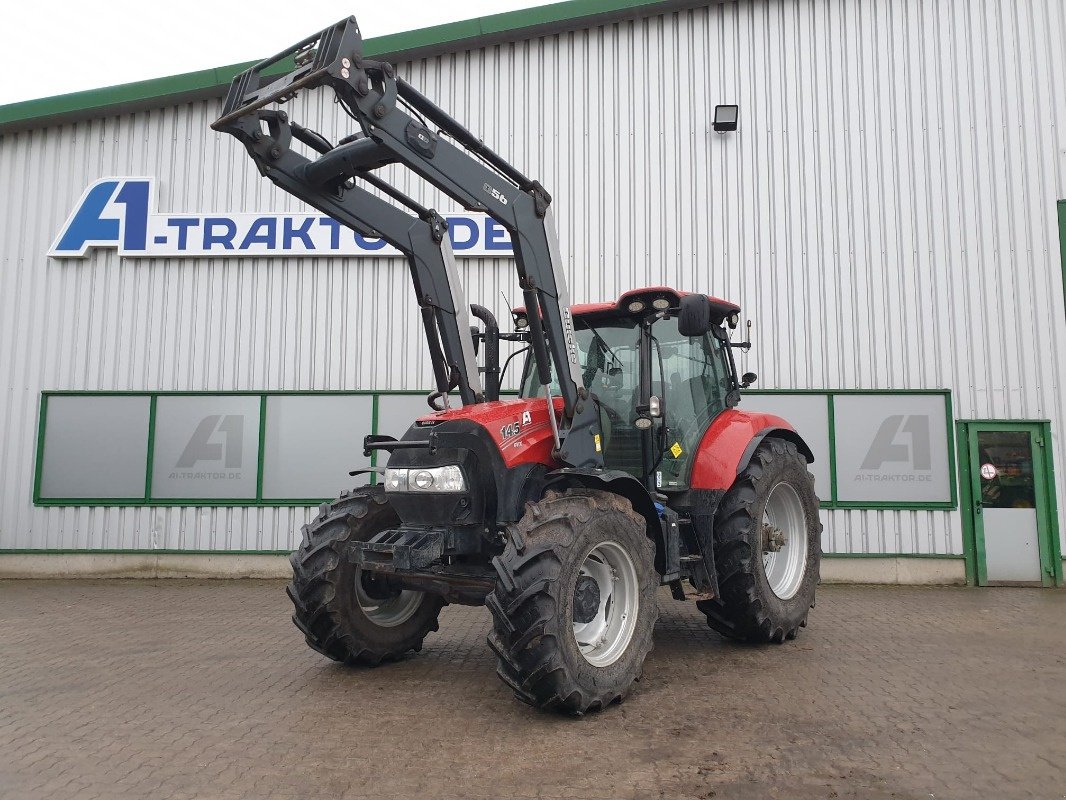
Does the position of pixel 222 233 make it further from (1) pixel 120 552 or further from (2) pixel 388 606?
(2) pixel 388 606

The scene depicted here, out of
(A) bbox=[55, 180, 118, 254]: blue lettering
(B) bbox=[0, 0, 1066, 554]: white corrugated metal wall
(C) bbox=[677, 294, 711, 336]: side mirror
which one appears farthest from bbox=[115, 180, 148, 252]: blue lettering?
(C) bbox=[677, 294, 711, 336]: side mirror

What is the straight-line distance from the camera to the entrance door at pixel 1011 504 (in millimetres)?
8859

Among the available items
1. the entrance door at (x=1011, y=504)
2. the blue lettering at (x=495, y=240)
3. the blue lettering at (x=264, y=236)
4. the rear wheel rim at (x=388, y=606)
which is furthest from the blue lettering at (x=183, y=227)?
the entrance door at (x=1011, y=504)

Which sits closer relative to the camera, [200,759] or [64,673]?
[200,759]

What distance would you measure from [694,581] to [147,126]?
9.99 m

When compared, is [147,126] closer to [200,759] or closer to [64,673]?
[64,673]

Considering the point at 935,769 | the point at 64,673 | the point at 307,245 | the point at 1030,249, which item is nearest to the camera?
the point at 935,769

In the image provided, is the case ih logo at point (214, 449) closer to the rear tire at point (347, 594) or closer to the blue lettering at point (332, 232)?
the blue lettering at point (332, 232)

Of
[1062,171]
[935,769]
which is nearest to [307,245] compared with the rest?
[935,769]

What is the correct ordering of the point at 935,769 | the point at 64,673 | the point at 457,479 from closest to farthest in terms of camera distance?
the point at 935,769, the point at 457,479, the point at 64,673

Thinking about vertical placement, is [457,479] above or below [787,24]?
below

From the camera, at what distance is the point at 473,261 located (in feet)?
32.9

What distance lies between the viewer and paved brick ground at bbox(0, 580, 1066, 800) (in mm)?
3203

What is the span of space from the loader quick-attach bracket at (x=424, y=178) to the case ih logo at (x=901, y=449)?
5856 mm
